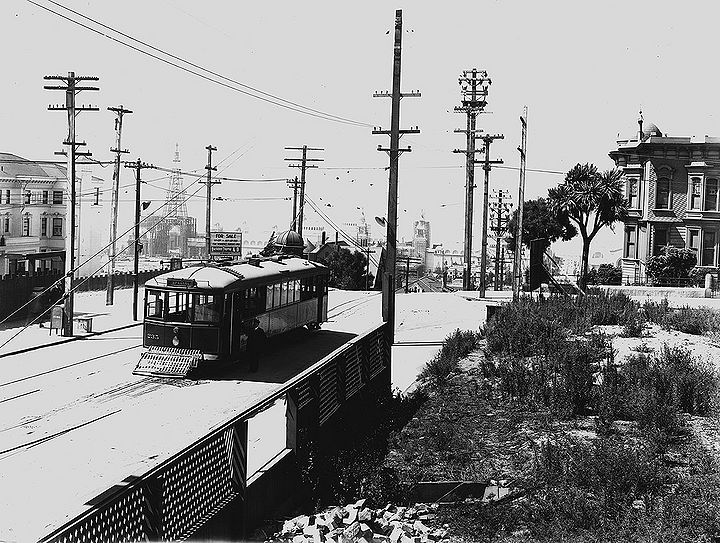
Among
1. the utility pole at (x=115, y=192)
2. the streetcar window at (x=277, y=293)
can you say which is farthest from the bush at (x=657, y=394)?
the utility pole at (x=115, y=192)

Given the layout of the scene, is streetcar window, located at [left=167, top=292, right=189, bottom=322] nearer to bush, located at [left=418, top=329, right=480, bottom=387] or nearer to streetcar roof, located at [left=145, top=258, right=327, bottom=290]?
streetcar roof, located at [left=145, top=258, right=327, bottom=290]

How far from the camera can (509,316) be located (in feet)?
82.6

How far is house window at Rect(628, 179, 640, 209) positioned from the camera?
199 ft

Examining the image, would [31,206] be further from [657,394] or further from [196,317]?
[657,394]

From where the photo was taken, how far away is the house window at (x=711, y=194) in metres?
56.8

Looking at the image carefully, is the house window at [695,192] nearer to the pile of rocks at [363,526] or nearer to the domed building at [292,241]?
the domed building at [292,241]

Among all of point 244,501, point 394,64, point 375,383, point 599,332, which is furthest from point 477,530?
point 394,64

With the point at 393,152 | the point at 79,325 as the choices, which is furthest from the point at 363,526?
the point at 79,325

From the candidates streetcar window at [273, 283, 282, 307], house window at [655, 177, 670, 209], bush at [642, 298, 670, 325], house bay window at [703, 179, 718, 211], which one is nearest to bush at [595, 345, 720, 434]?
bush at [642, 298, 670, 325]

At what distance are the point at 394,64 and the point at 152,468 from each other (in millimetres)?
24258

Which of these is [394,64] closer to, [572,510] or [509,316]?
[509,316]

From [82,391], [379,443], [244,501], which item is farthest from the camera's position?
[82,391]

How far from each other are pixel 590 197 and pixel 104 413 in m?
39.0

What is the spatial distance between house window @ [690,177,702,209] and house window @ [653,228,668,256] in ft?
7.99
